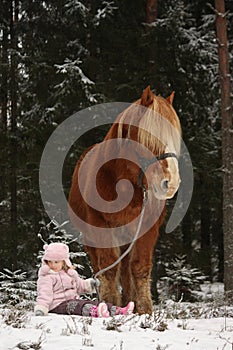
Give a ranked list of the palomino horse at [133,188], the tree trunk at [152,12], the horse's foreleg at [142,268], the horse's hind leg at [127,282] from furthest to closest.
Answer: the tree trunk at [152,12]
the horse's hind leg at [127,282]
the horse's foreleg at [142,268]
the palomino horse at [133,188]

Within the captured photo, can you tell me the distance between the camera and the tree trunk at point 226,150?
39.0 ft

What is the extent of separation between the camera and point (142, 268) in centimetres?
597

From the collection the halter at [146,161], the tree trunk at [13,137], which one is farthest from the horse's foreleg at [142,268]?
the tree trunk at [13,137]

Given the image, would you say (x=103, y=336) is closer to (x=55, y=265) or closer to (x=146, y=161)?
(x=55, y=265)

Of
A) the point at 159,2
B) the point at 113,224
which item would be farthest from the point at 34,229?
the point at 113,224

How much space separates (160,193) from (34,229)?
31.7 feet

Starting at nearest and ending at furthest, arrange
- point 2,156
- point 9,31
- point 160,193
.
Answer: point 160,193
point 2,156
point 9,31

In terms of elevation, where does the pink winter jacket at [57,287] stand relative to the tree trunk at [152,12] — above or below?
below

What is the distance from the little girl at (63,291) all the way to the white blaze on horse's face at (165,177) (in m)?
1.14

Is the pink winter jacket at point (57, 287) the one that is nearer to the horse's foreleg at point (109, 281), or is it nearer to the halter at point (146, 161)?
the horse's foreleg at point (109, 281)

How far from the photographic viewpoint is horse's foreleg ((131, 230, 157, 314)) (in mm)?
5891

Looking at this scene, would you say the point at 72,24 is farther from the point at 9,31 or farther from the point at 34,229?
the point at 34,229

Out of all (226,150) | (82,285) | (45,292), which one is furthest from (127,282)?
(226,150)

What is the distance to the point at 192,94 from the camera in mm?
15297
